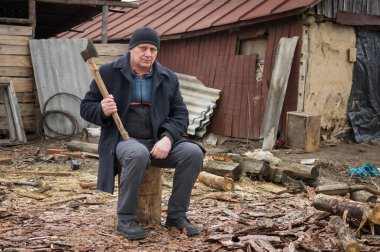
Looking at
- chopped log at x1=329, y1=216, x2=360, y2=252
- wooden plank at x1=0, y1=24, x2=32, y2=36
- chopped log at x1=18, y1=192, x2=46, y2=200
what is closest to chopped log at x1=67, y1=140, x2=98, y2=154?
chopped log at x1=18, y1=192, x2=46, y2=200

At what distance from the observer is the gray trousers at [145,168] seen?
414 centimetres

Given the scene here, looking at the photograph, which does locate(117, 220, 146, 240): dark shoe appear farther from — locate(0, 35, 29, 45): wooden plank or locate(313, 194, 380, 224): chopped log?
locate(0, 35, 29, 45): wooden plank

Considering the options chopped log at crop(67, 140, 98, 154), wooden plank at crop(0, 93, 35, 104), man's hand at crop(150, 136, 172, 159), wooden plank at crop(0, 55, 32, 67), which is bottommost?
→ chopped log at crop(67, 140, 98, 154)

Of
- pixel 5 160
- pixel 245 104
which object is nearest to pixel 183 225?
pixel 5 160

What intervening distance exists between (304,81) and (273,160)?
3239mm

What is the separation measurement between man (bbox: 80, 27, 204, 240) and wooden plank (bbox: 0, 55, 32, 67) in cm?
721

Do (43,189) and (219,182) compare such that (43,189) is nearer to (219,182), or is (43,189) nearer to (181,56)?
(219,182)

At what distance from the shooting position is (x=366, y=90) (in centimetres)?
1216

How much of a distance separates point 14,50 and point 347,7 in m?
7.05

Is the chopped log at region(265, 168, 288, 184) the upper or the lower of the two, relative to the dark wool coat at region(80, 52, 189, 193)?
lower

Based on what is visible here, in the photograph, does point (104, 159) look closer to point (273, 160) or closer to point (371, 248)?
point (371, 248)

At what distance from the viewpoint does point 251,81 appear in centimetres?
1159

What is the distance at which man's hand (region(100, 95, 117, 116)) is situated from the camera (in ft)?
13.7

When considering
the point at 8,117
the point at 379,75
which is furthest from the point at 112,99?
the point at 379,75
